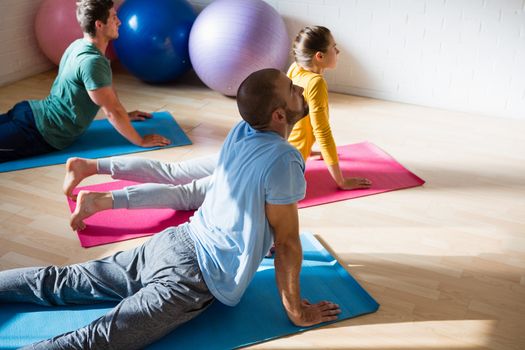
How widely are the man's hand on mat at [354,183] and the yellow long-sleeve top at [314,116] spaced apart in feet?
0.61

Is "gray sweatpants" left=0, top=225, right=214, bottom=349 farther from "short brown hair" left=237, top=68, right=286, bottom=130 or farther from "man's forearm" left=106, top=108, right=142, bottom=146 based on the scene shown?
"man's forearm" left=106, top=108, right=142, bottom=146

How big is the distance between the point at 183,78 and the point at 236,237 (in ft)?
10.2

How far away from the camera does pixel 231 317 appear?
2.06 metres

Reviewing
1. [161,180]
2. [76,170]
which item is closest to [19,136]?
[76,170]

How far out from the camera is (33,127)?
3250 mm

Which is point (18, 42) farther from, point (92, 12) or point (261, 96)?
point (261, 96)

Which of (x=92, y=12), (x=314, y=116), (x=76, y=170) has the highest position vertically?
(x=92, y=12)

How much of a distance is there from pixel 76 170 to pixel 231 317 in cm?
116

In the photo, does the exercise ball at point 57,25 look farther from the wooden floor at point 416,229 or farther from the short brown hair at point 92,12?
the short brown hair at point 92,12

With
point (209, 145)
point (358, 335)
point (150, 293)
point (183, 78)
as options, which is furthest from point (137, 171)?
point (183, 78)

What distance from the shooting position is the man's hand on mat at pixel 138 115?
12.6 ft

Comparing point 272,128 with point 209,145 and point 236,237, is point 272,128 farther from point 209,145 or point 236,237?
point 209,145

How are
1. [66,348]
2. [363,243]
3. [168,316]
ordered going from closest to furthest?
[66,348]
[168,316]
[363,243]

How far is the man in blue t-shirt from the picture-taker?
1746 mm
